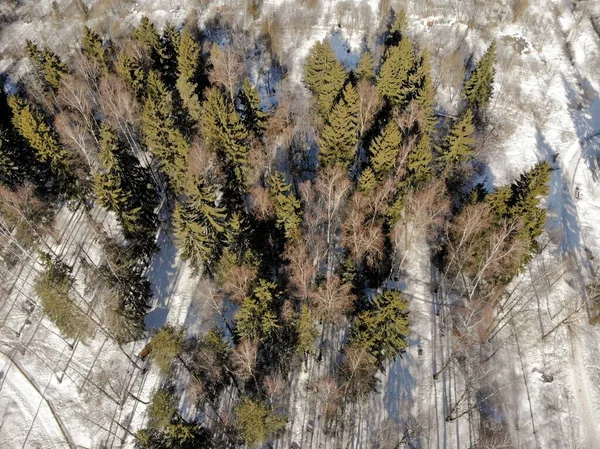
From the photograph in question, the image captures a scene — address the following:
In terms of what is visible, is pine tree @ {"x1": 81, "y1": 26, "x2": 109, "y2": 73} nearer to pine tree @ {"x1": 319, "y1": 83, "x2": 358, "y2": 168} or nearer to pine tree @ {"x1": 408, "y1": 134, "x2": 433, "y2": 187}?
pine tree @ {"x1": 319, "y1": 83, "x2": 358, "y2": 168}

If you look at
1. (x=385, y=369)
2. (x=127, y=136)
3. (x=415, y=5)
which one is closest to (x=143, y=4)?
(x=127, y=136)

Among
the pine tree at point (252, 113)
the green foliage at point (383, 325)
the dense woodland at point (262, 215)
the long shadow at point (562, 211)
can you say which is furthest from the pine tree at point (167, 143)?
the long shadow at point (562, 211)

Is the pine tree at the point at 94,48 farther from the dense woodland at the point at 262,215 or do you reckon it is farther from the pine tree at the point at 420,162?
the pine tree at the point at 420,162

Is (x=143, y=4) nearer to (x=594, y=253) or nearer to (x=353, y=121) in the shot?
(x=353, y=121)

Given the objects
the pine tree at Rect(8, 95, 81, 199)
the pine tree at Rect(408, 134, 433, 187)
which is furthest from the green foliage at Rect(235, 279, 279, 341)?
the pine tree at Rect(8, 95, 81, 199)

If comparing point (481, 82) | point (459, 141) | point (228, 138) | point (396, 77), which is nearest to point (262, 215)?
point (228, 138)

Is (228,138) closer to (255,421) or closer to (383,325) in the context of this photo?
Answer: (383,325)
